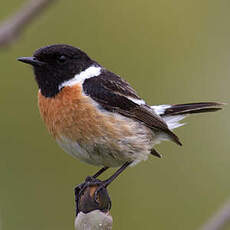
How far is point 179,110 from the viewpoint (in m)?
5.86

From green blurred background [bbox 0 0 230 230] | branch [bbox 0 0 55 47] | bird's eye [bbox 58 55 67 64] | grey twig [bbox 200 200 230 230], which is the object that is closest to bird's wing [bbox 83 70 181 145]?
bird's eye [bbox 58 55 67 64]

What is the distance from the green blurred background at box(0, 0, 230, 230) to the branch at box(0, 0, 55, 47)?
345 centimetres

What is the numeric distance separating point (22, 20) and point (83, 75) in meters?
2.35

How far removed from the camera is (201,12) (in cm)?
786

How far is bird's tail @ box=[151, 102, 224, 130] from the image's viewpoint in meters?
5.83

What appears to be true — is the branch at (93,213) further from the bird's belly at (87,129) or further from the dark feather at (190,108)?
the dark feather at (190,108)

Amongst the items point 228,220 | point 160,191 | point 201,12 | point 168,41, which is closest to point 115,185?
point 160,191

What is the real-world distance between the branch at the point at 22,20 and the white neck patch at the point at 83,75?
2147 millimetres

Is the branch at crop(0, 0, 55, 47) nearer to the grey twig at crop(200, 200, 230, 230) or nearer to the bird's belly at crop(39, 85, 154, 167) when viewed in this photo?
the grey twig at crop(200, 200, 230, 230)

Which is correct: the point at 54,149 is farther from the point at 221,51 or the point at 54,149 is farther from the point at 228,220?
the point at 228,220

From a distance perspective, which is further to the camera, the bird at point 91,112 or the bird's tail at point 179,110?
the bird's tail at point 179,110

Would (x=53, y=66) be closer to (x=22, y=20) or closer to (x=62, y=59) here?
(x=62, y=59)

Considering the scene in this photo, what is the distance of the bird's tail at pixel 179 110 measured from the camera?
5.83 m

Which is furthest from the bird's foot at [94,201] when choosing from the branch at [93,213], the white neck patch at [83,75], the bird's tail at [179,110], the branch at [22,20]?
the bird's tail at [179,110]
